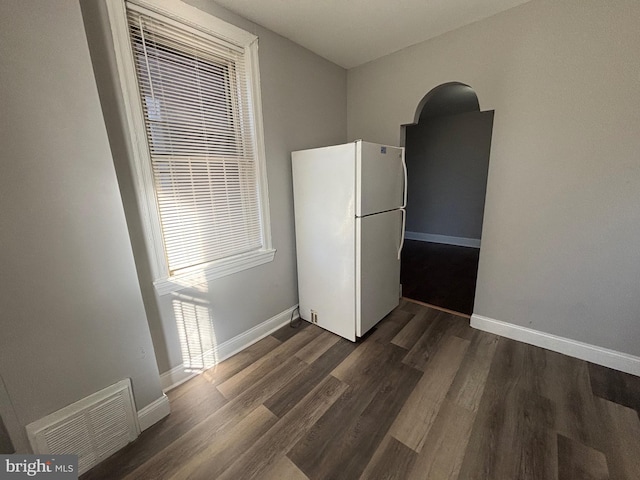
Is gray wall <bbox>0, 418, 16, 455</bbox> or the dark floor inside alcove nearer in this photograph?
gray wall <bbox>0, 418, 16, 455</bbox>

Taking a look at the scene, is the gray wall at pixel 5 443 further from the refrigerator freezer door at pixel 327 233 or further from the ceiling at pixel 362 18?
the ceiling at pixel 362 18

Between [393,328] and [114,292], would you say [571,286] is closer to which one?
[393,328]

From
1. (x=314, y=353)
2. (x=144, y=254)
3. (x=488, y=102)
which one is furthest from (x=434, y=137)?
(x=144, y=254)

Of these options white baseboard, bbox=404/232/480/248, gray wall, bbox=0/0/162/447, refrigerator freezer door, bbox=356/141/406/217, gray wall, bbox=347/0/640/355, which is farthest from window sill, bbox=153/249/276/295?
white baseboard, bbox=404/232/480/248

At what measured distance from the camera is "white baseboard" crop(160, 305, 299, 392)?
1766 millimetres

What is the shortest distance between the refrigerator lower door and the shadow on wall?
305 cm

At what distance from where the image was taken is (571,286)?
6.24 ft

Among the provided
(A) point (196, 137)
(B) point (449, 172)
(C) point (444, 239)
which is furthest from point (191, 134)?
(C) point (444, 239)

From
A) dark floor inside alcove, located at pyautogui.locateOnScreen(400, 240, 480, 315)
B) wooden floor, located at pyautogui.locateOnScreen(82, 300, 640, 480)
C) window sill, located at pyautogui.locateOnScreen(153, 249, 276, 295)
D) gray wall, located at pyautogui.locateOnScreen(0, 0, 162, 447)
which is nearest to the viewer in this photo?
gray wall, located at pyautogui.locateOnScreen(0, 0, 162, 447)

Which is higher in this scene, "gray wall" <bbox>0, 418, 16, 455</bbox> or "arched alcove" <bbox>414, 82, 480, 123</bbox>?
"arched alcove" <bbox>414, 82, 480, 123</bbox>

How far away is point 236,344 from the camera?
2.12m

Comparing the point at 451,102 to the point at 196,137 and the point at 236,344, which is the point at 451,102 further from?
the point at 236,344

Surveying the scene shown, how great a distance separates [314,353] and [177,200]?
157cm

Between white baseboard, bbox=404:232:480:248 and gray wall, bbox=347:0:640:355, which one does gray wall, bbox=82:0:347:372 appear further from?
white baseboard, bbox=404:232:480:248
